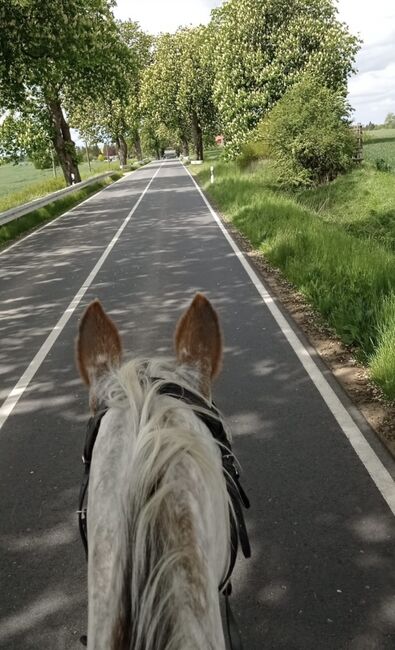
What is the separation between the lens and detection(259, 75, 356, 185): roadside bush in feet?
70.3

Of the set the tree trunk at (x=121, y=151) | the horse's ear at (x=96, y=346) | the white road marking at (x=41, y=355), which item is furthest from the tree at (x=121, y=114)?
the horse's ear at (x=96, y=346)

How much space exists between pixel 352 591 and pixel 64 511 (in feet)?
6.57

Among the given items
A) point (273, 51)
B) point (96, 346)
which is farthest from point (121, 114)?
point (96, 346)

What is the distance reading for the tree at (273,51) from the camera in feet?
81.7

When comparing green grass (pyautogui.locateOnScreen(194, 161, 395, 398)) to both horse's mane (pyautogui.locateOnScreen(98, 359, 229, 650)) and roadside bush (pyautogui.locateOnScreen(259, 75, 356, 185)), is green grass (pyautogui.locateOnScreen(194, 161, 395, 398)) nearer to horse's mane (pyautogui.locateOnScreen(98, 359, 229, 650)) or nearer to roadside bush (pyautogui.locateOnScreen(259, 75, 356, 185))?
horse's mane (pyautogui.locateOnScreen(98, 359, 229, 650))

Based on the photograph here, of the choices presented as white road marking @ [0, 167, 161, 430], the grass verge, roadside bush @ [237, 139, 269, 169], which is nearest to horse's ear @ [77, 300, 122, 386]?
white road marking @ [0, 167, 161, 430]

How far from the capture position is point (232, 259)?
11.4 m

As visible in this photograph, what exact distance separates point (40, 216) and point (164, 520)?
20951mm

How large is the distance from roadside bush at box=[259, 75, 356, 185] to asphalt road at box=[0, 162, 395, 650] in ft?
48.2

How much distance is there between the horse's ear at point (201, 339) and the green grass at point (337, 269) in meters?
3.79

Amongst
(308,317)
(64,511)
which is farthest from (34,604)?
(308,317)

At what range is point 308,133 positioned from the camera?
21.3 metres

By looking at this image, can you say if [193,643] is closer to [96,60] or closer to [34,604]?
[34,604]

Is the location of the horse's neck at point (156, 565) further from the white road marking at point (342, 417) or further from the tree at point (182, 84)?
the tree at point (182, 84)
